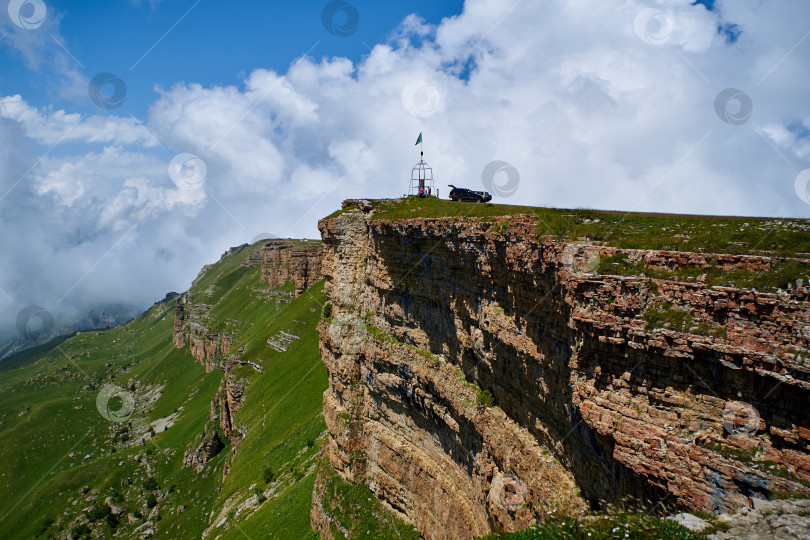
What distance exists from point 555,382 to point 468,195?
71.2 feet

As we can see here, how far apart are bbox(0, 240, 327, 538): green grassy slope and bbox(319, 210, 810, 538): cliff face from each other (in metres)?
17.8

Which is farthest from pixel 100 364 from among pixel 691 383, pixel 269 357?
pixel 691 383

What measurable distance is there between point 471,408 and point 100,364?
21047 cm

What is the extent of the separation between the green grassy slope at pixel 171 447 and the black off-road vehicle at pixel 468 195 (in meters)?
29.9

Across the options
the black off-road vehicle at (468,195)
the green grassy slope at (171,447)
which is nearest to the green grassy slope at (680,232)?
the black off-road vehicle at (468,195)

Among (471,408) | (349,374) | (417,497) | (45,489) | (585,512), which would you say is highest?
(349,374)

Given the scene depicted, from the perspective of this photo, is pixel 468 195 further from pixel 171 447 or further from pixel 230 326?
pixel 230 326

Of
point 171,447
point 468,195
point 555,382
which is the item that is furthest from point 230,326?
point 555,382

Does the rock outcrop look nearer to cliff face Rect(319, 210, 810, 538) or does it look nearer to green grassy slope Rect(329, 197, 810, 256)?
cliff face Rect(319, 210, 810, 538)

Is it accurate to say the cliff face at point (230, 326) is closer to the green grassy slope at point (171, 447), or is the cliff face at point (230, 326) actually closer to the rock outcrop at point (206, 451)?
the rock outcrop at point (206, 451)

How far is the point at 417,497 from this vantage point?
88.1ft

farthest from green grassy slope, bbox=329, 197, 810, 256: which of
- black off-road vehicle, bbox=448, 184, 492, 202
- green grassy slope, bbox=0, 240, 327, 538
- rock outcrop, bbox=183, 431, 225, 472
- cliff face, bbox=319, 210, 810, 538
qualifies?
rock outcrop, bbox=183, 431, 225, 472

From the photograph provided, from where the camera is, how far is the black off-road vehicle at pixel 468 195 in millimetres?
33469

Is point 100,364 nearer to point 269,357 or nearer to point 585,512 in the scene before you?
point 269,357
